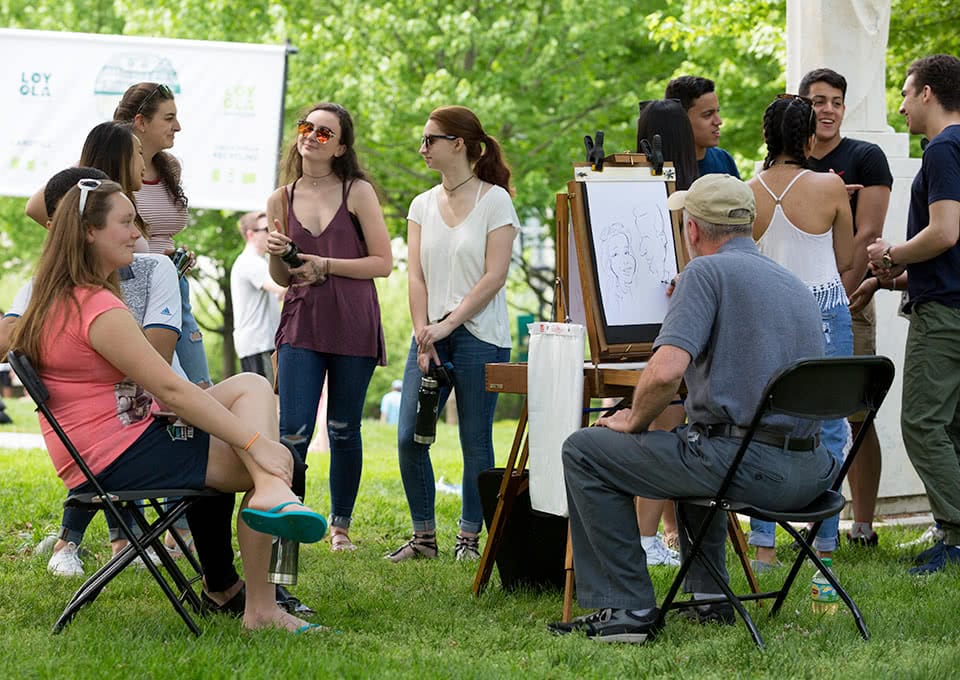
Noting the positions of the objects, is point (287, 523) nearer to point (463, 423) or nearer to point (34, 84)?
point (463, 423)

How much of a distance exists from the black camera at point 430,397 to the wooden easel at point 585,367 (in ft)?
2.48

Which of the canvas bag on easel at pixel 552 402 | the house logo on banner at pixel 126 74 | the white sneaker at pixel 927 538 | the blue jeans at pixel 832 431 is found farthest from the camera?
the house logo on banner at pixel 126 74

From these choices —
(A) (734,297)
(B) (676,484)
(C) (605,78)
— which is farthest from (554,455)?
(C) (605,78)

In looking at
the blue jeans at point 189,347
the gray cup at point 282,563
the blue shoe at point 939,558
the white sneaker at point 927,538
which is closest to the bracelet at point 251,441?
the gray cup at point 282,563

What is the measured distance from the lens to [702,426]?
4.16m

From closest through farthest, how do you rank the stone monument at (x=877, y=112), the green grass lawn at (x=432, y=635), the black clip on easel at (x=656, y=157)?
the green grass lawn at (x=432, y=635) < the black clip on easel at (x=656, y=157) < the stone monument at (x=877, y=112)

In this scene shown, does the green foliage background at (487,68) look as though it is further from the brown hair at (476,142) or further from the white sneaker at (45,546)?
the white sneaker at (45,546)

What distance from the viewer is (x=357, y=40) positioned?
19781mm

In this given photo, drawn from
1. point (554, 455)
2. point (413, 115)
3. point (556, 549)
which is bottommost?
point (556, 549)

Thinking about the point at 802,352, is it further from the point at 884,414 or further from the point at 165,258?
the point at 884,414

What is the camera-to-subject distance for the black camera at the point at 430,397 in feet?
18.8

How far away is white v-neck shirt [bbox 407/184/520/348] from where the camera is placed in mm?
5824

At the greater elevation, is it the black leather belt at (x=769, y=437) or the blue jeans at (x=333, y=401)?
the black leather belt at (x=769, y=437)

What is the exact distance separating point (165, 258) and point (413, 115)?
48.2ft
